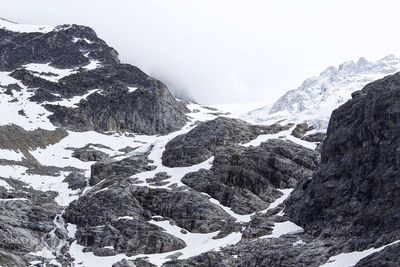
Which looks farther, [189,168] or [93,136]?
[93,136]

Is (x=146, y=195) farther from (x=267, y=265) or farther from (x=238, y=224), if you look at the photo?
(x=267, y=265)

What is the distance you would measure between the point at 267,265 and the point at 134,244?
75.8 feet

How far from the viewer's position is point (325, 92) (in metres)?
149

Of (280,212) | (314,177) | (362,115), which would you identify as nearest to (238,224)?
(280,212)

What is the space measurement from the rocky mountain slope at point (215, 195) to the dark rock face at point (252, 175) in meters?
0.19

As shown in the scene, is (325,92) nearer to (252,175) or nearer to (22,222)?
(252,175)

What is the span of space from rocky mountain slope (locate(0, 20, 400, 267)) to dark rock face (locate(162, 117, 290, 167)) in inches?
11.4

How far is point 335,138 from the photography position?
236ft

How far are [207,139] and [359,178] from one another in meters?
43.0

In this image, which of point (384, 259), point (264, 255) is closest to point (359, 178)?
point (264, 255)

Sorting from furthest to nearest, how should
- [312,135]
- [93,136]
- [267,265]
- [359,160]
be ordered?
[93,136] < [312,135] < [359,160] < [267,265]

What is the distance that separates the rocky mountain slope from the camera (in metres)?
59.9

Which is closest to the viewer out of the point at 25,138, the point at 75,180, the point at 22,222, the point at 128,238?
the point at 128,238

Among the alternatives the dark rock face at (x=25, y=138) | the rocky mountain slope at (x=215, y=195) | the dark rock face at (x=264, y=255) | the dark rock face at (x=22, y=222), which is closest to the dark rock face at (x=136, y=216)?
the rocky mountain slope at (x=215, y=195)
